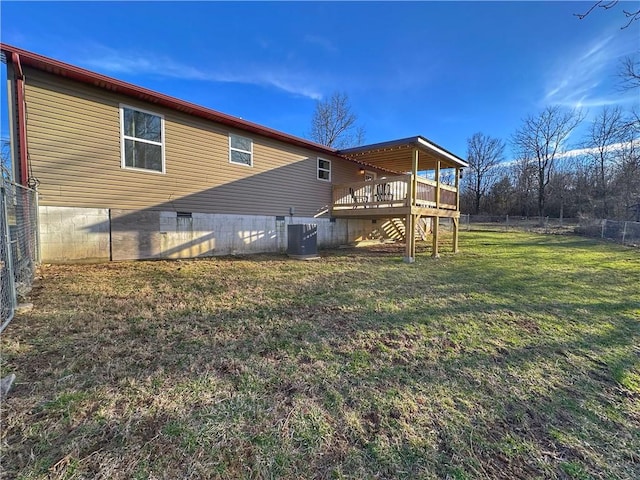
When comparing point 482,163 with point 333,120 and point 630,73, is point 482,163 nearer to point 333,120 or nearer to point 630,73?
point 333,120

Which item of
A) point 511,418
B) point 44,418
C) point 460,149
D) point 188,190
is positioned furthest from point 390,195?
point 460,149

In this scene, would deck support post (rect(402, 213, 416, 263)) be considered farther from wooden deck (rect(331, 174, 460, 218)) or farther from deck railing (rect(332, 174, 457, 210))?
deck railing (rect(332, 174, 457, 210))

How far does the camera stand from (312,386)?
2.37 m

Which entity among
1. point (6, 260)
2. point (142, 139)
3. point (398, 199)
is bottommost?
point (6, 260)

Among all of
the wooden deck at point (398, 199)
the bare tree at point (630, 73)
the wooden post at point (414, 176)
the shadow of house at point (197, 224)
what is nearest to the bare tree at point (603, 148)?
the bare tree at point (630, 73)

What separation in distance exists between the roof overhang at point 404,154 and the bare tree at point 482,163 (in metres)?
34.3

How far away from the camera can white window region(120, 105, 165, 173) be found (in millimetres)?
7032

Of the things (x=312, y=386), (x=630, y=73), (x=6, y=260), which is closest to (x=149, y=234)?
(x=6, y=260)

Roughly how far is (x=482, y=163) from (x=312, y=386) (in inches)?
1926

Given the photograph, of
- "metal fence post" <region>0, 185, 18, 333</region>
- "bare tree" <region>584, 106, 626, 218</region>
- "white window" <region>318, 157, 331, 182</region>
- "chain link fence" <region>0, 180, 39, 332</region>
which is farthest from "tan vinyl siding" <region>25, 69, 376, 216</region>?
"bare tree" <region>584, 106, 626, 218</region>

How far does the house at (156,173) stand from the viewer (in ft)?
19.6

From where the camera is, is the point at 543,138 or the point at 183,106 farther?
the point at 543,138

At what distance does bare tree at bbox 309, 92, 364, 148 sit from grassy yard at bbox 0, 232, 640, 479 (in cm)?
2605

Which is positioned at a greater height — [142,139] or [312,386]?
[142,139]
